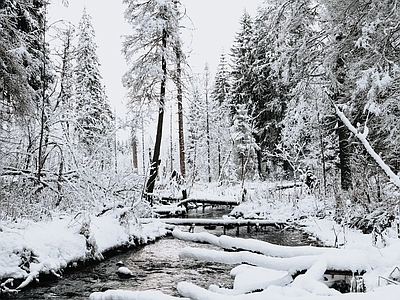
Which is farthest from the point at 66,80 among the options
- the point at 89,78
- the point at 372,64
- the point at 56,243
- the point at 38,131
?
the point at 89,78

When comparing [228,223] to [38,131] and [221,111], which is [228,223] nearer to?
[38,131]

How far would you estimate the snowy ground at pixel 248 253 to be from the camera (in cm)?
259

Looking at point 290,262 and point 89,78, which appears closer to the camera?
point 290,262

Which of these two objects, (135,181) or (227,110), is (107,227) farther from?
(227,110)

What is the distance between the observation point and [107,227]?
1039 centimetres

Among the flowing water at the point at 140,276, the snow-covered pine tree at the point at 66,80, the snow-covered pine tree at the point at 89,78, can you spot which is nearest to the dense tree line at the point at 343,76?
the flowing water at the point at 140,276

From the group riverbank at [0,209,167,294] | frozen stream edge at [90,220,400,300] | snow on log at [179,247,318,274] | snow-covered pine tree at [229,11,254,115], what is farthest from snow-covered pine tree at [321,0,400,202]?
snow-covered pine tree at [229,11,254,115]

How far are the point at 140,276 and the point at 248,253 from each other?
537 centimetres

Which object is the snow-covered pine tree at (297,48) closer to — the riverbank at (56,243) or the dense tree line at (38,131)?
the dense tree line at (38,131)

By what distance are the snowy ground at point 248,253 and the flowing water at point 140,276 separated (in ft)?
1.21

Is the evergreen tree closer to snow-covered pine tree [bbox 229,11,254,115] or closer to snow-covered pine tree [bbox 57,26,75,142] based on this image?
snow-covered pine tree [bbox 229,11,254,115]

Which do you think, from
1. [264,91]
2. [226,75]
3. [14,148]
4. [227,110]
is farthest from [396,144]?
[226,75]

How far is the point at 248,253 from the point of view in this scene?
2.90 m

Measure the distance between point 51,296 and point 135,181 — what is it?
6941 mm
